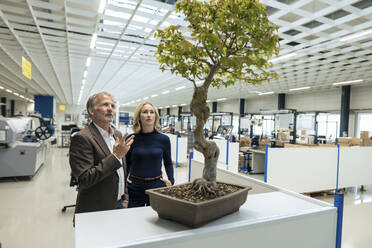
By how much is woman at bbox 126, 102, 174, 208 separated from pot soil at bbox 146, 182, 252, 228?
2.39ft

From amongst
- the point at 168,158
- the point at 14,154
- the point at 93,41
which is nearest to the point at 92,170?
the point at 168,158

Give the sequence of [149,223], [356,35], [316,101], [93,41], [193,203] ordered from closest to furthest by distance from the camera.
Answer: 1. [193,203]
2. [149,223]
3. [356,35]
4. [93,41]
5. [316,101]

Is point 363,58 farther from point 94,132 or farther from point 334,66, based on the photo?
point 94,132

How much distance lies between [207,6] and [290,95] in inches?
633

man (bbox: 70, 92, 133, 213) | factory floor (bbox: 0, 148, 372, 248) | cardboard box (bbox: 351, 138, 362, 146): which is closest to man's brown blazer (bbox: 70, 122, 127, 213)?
man (bbox: 70, 92, 133, 213)

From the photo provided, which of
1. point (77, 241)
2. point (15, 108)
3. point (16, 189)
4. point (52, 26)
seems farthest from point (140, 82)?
point (15, 108)

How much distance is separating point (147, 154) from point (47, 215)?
2624 millimetres

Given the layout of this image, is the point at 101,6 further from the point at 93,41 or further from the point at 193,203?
the point at 193,203

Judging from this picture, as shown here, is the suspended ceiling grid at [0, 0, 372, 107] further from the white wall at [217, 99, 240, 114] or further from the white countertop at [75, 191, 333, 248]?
the white wall at [217, 99, 240, 114]

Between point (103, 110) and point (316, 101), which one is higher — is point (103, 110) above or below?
below

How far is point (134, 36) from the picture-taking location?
6.00 meters

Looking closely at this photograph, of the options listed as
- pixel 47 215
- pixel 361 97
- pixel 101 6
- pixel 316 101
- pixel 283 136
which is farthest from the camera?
pixel 316 101

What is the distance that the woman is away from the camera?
5.44ft

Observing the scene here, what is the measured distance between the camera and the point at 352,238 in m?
2.93
